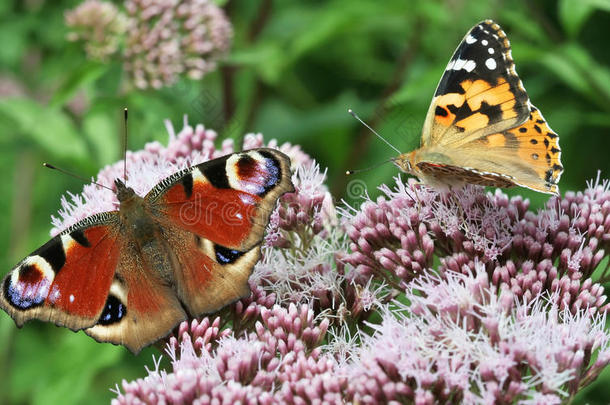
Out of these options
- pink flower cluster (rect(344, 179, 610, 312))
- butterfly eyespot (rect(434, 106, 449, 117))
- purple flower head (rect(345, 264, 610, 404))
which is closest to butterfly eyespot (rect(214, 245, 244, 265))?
pink flower cluster (rect(344, 179, 610, 312))

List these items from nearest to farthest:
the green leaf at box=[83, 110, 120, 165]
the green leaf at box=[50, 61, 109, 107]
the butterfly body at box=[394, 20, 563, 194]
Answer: the butterfly body at box=[394, 20, 563, 194] < the green leaf at box=[50, 61, 109, 107] < the green leaf at box=[83, 110, 120, 165]

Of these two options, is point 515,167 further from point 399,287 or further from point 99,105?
point 99,105

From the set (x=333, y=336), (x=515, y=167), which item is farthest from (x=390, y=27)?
(x=333, y=336)

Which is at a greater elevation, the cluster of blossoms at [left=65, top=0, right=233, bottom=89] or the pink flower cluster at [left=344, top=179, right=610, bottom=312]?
the pink flower cluster at [left=344, top=179, right=610, bottom=312]

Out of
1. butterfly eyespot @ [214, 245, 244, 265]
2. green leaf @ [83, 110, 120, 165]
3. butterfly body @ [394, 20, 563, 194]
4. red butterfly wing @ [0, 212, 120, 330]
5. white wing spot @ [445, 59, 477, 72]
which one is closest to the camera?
red butterfly wing @ [0, 212, 120, 330]

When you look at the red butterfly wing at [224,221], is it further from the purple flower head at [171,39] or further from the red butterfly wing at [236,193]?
the purple flower head at [171,39]

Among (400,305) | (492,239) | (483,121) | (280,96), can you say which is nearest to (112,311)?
(400,305)

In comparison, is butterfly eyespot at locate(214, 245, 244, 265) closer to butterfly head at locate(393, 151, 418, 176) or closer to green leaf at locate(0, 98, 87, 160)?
butterfly head at locate(393, 151, 418, 176)

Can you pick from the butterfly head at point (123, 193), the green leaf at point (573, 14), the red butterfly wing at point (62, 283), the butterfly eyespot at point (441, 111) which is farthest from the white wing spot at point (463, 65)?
the red butterfly wing at point (62, 283)
